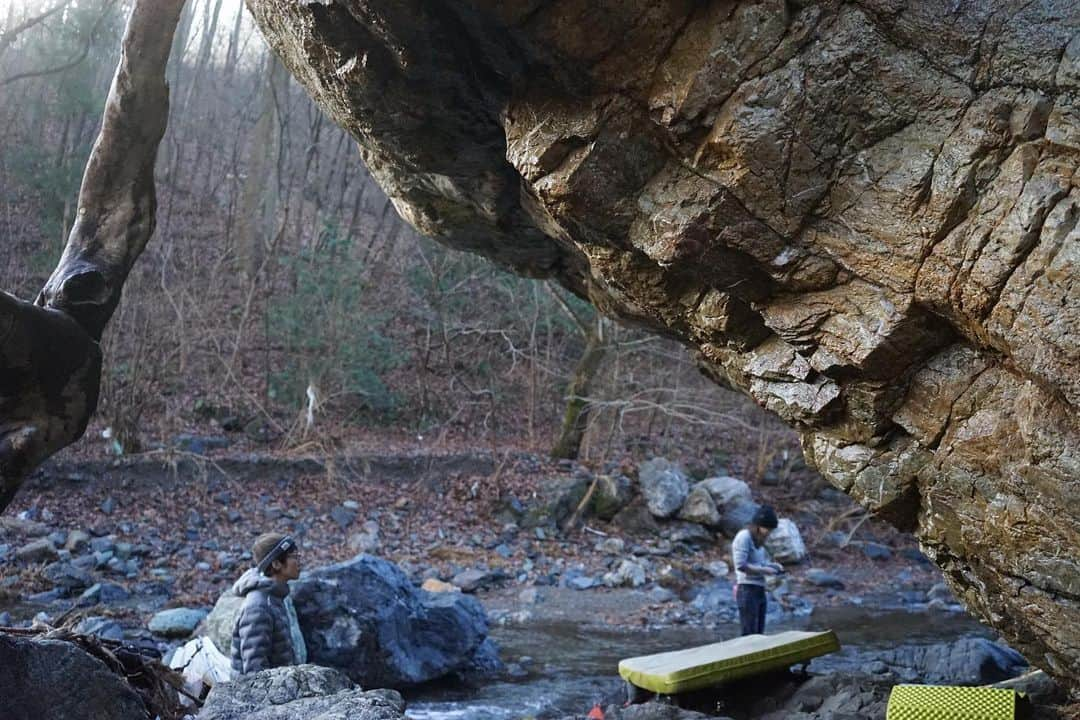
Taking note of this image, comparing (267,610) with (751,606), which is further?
(751,606)

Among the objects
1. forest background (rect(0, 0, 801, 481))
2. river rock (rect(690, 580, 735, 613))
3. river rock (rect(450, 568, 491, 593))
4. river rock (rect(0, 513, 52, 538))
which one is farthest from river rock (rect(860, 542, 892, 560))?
river rock (rect(0, 513, 52, 538))

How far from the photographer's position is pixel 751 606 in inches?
383

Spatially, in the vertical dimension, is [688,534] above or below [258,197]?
below

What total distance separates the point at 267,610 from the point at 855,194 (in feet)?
15.1

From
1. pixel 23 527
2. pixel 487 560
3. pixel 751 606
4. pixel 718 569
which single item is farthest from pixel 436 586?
pixel 23 527

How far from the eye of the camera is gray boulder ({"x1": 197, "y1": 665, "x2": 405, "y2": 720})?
15.1 feet

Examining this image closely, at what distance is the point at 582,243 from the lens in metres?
6.97

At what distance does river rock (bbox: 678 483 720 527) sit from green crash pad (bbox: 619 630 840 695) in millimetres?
8376

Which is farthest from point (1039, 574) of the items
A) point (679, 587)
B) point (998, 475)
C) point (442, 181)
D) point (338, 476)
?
point (338, 476)

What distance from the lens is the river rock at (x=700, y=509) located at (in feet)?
57.1

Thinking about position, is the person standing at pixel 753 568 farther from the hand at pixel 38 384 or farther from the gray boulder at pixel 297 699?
the hand at pixel 38 384

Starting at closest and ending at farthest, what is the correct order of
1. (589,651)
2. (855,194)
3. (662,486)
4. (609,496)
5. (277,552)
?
(855,194) → (277,552) → (589,651) → (609,496) → (662,486)

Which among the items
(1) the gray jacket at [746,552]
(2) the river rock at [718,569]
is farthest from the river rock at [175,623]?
(2) the river rock at [718,569]

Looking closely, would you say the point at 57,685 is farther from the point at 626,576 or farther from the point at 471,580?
the point at 626,576
